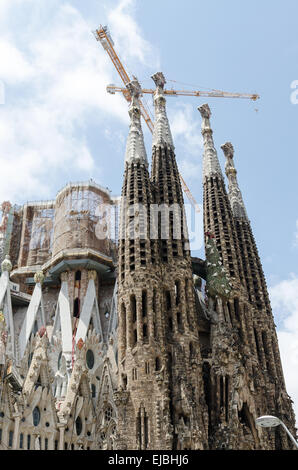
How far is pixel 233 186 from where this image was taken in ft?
140

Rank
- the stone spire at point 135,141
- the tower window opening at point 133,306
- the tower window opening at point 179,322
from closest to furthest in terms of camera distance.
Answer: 1. the tower window opening at point 133,306
2. the tower window opening at point 179,322
3. the stone spire at point 135,141

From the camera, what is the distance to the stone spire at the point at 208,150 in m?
41.1

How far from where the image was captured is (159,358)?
90.7ft

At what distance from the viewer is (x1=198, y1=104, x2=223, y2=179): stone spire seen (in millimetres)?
41125

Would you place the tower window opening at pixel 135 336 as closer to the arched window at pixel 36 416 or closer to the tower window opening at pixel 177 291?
the tower window opening at pixel 177 291

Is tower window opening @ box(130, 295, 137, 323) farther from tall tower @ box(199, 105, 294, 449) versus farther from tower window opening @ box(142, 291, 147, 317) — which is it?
tall tower @ box(199, 105, 294, 449)

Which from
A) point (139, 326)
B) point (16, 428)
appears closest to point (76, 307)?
point (139, 326)

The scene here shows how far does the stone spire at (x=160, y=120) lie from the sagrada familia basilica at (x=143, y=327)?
3.9 inches

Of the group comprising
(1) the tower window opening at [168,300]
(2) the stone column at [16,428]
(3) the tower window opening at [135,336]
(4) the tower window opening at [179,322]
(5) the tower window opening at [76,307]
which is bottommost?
(2) the stone column at [16,428]

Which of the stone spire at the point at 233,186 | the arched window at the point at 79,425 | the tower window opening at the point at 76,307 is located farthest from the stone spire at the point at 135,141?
the arched window at the point at 79,425

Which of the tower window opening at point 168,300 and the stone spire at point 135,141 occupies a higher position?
the stone spire at point 135,141

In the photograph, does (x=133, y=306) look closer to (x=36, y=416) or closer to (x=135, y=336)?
(x=135, y=336)

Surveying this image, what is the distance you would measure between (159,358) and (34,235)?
21761 millimetres
